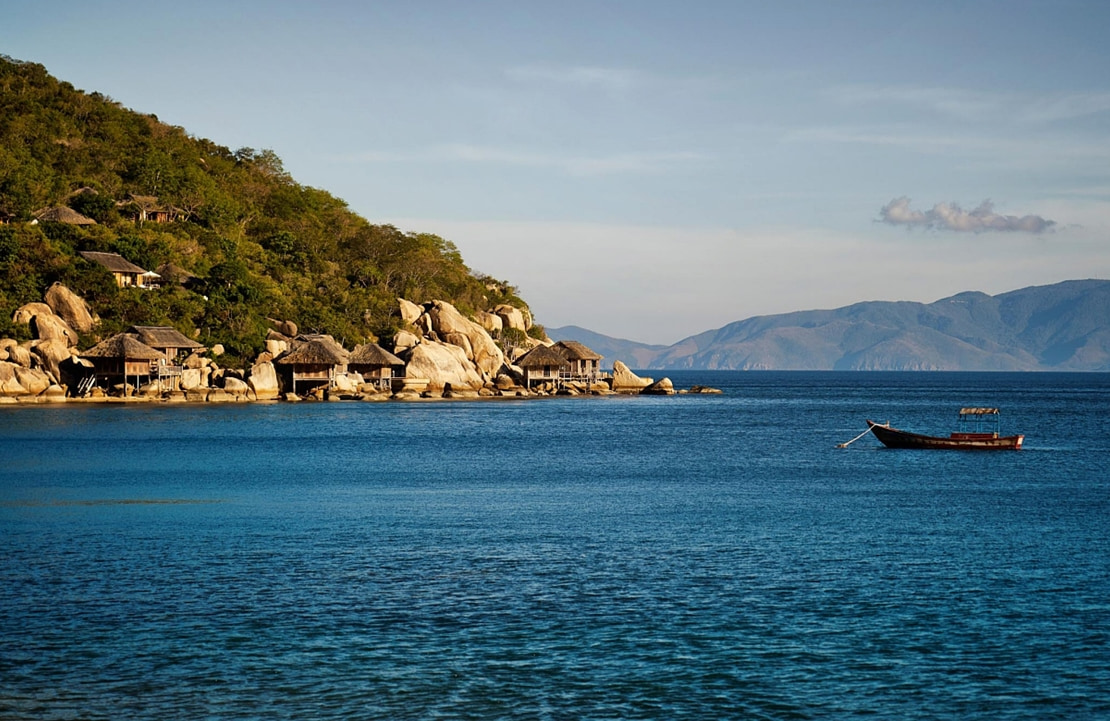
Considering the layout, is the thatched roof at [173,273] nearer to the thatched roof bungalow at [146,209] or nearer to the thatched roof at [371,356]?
the thatched roof bungalow at [146,209]

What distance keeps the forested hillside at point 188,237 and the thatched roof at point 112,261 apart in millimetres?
1038

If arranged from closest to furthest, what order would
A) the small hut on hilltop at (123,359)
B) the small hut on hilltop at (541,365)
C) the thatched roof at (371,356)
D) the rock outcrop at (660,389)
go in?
the small hut on hilltop at (123,359) → the thatched roof at (371,356) → the small hut on hilltop at (541,365) → the rock outcrop at (660,389)

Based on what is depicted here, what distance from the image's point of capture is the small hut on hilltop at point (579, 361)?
307 ft

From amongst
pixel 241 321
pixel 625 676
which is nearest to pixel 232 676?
pixel 625 676

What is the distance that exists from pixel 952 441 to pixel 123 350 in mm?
48229

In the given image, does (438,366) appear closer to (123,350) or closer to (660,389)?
(123,350)

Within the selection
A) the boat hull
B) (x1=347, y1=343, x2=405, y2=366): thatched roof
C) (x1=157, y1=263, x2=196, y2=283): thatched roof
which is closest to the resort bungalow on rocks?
(x1=157, y1=263, x2=196, y2=283): thatched roof

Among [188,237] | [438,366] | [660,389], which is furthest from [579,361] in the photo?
[188,237]

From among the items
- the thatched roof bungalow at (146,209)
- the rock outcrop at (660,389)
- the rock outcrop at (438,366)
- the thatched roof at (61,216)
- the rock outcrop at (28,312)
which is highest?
the thatched roof bungalow at (146,209)

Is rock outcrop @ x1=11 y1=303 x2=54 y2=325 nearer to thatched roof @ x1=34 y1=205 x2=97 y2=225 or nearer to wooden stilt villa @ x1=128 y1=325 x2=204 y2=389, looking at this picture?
wooden stilt villa @ x1=128 y1=325 x2=204 y2=389

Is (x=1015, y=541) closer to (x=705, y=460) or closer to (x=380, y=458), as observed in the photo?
(x=705, y=460)

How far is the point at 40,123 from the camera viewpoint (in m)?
98.1

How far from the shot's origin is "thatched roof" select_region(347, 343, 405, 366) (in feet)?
261

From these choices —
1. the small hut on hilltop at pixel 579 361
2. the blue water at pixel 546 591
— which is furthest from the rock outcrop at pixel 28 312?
the small hut on hilltop at pixel 579 361
